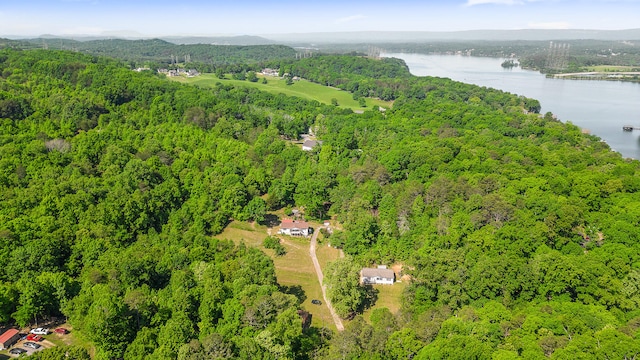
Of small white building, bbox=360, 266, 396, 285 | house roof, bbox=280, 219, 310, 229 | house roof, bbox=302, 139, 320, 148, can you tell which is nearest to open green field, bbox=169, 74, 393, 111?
house roof, bbox=302, 139, 320, 148

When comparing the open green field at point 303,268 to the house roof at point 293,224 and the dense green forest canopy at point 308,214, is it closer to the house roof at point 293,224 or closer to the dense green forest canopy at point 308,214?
the house roof at point 293,224

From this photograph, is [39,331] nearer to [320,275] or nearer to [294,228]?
[320,275]

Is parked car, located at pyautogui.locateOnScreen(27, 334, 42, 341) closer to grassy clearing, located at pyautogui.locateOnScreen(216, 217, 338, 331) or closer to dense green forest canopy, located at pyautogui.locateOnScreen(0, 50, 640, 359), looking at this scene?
dense green forest canopy, located at pyautogui.locateOnScreen(0, 50, 640, 359)

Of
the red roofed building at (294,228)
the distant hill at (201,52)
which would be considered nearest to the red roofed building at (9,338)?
the red roofed building at (294,228)

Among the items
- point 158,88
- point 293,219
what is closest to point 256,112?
point 158,88

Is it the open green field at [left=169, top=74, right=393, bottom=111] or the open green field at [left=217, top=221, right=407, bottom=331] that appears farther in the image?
the open green field at [left=169, top=74, right=393, bottom=111]

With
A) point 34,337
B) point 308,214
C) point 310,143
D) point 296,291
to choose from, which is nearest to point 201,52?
point 310,143

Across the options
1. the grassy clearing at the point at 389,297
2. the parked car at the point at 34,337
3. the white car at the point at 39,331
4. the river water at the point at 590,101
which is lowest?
the grassy clearing at the point at 389,297
